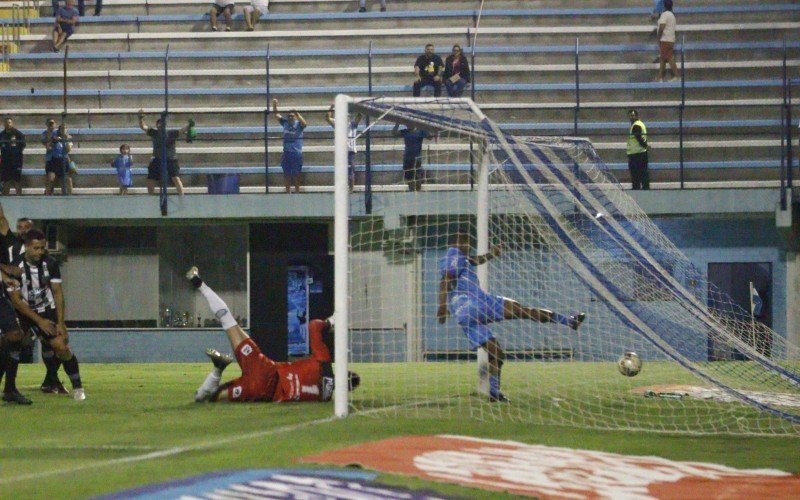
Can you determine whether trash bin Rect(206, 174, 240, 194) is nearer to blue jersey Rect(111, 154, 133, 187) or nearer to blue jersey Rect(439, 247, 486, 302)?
blue jersey Rect(111, 154, 133, 187)

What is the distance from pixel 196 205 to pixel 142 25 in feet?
23.8

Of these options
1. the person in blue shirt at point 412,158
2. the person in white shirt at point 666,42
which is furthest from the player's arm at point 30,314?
the person in white shirt at point 666,42

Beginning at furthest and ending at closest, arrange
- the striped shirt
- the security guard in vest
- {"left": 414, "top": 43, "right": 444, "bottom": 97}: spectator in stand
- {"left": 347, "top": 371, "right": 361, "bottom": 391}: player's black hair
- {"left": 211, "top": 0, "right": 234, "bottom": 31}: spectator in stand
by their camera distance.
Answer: {"left": 211, "top": 0, "right": 234, "bottom": 31}: spectator in stand < {"left": 414, "top": 43, "right": 444, "bottom": 97}: spectator in stand < the security guard in vest < the striped shirt < {"left": 347, "top": 371, "right": 361, "bottom": 391}: player's black hair

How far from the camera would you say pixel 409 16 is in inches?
1063

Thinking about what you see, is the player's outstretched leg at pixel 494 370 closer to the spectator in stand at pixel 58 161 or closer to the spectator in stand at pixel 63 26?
the spectator in stand at pixel 58 161

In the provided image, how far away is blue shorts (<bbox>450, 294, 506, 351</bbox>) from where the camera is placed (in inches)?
440

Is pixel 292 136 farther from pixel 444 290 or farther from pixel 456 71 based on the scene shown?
pixel 444 290

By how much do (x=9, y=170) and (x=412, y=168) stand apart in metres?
9.01

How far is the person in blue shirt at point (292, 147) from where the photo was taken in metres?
22.1

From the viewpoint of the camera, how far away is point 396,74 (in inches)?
987

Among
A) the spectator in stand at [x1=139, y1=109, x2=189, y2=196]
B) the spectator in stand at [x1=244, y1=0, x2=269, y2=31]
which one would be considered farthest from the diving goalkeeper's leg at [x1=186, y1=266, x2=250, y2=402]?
the spectator in stand at [x1=244, y1=0, x2=269, y2=31]

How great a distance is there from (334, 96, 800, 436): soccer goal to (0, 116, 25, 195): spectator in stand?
24.2 ft

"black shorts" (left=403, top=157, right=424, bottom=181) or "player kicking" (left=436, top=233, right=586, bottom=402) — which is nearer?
"player kicking" (left=436, top=233, right=586, bottom=402)

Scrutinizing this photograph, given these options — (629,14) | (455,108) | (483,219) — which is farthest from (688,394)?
(629,14)
